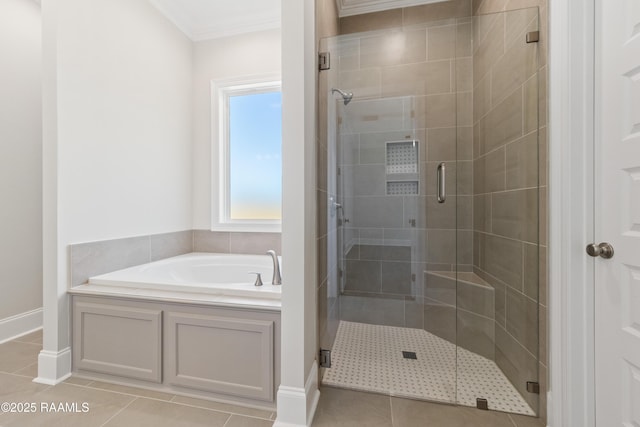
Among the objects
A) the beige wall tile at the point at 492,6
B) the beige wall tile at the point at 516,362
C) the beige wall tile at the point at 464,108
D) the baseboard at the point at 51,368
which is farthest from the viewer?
the beige wall tile at the point at 464,108

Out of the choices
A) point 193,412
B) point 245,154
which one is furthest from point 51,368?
point 245,154

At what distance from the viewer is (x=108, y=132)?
6.63 ft

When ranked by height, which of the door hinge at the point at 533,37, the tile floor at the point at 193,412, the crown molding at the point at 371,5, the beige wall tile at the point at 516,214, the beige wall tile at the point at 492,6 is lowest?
the tile floor at the point at 193,412

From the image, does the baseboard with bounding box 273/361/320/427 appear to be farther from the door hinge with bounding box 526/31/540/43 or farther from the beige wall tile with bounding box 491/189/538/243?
the door hinge with bounding box 526/31/540/43

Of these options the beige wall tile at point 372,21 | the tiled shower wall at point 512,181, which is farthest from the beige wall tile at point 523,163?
the beige wall tile at point 372,21

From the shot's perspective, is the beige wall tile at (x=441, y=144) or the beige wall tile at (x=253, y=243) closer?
the beige wall tile at (x=441, y=144)

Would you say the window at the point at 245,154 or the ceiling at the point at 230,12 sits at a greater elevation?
the ceiling at the point at 230,12

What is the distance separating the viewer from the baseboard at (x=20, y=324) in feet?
6.93

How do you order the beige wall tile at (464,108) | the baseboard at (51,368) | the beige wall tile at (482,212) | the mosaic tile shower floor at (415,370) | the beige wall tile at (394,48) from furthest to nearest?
the beige wall tile at (464,108) < the beige wall tile at (394,48) < the beige wall tile at (482,212) < the baseboard at (51,368) < the mosaic tile shower floor at (415,370)

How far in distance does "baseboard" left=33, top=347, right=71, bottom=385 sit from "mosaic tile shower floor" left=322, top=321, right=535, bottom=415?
158 centimetres

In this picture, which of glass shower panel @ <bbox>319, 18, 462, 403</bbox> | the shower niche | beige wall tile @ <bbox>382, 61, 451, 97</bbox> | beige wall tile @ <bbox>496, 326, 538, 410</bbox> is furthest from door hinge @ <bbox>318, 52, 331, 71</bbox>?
beige wall tile @ <bbox>496, 326, 538, 410</bbox>

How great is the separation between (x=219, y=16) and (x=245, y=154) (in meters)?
1.33

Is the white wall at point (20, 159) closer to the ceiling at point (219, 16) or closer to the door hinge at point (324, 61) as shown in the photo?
the ceiling at point (219, 16)

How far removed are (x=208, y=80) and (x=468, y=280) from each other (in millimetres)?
3020
